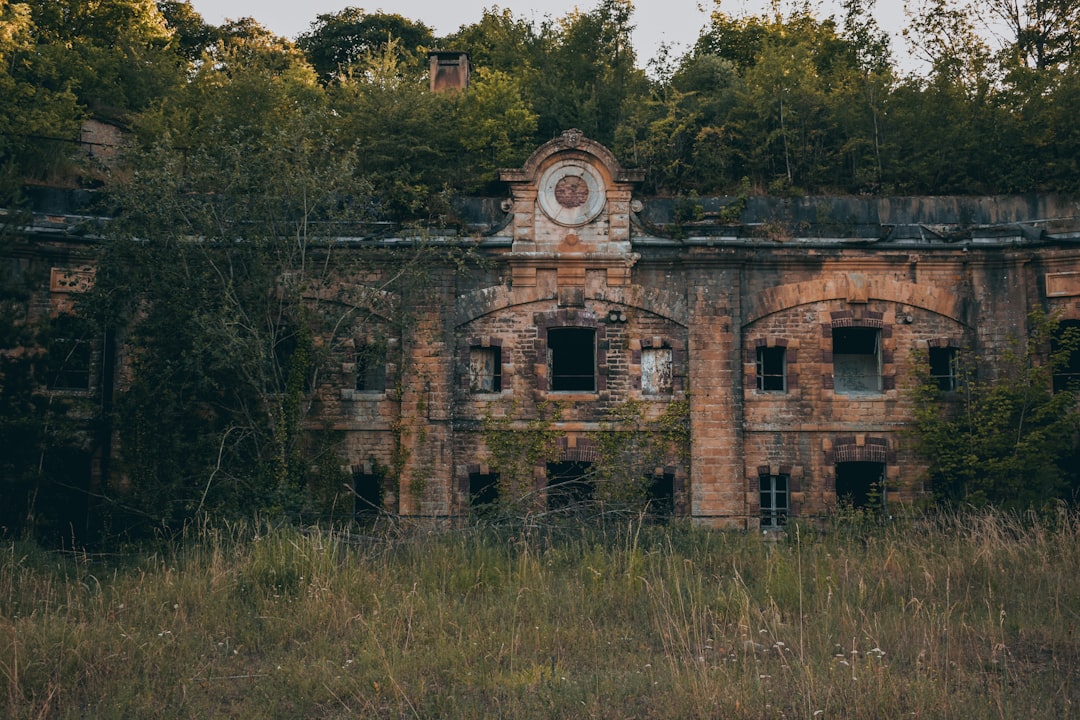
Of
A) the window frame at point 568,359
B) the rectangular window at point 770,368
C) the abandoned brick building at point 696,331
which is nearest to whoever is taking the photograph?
the abandoned brick building at point 696,331

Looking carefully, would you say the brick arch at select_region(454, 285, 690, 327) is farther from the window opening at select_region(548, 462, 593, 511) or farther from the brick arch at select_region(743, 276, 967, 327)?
the window opening at select_region(548, 462, 593, 511)

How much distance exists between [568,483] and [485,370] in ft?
9.83

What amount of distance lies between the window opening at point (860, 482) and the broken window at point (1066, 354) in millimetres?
3933

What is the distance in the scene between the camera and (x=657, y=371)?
19.7 metres

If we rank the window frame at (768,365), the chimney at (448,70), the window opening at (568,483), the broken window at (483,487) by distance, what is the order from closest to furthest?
the window opening at (568,483), the broken window at (483,487), the window frame at (768,365), the chimney at (448,70)

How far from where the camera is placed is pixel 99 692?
8227mm

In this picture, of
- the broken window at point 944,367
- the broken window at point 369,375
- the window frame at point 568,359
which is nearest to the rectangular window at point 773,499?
the broken window at point 944,367

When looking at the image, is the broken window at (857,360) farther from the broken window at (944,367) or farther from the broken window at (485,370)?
the broken window at (485,370)

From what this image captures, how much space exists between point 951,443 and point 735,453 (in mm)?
4171

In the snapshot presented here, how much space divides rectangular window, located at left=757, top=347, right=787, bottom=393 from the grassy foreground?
23.2 feet

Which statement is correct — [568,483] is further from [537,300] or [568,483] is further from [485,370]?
[537,300]

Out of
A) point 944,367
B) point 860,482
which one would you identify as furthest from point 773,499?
point 944,367

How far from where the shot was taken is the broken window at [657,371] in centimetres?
1962

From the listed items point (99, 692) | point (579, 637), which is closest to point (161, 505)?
point (99, 692)
